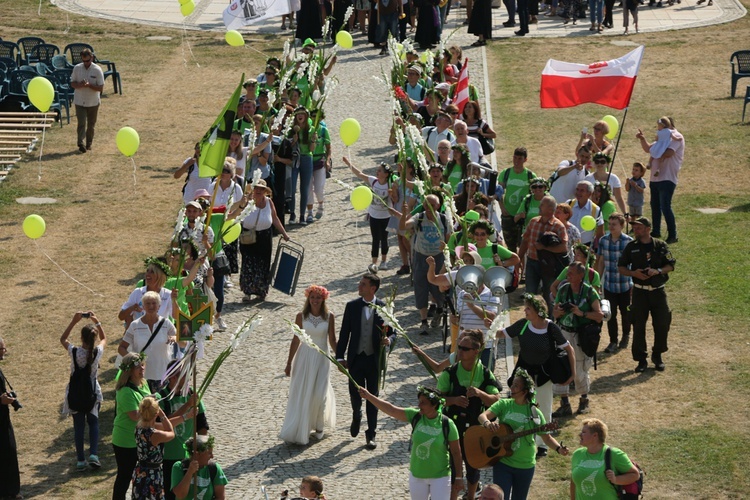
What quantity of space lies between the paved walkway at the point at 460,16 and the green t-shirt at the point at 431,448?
22.8 m

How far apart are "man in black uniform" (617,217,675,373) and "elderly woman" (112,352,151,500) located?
5.92 m

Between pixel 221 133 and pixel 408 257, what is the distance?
221 inches

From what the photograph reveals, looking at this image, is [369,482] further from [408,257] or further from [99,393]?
[408,257]

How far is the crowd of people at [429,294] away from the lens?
11.0 meters

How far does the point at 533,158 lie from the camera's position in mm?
23641

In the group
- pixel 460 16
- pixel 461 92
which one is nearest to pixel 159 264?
pixel 461 92

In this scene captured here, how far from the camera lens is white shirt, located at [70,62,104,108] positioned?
23703mm

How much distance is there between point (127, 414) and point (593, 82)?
7696 mm

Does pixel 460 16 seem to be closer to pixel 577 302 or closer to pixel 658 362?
pixel 658 362

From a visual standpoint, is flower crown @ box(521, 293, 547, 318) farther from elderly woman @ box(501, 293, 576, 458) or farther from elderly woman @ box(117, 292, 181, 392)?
elderly woman @ box(117, 292, 181, 392)

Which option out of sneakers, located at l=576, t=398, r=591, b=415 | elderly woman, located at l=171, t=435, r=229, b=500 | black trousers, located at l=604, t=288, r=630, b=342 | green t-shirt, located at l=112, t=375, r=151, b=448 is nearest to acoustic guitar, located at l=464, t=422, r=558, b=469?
elderly woman, located at l=171, t=435, r=229, b=500

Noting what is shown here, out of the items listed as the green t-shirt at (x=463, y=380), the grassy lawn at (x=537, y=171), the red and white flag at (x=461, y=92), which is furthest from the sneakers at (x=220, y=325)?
the red and white flag at (x=461, y=92)

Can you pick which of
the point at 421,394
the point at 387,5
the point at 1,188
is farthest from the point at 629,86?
the point at 387,5

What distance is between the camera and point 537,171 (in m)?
22.8
